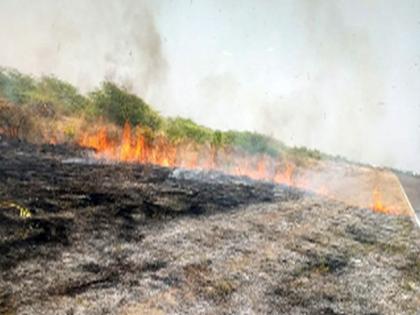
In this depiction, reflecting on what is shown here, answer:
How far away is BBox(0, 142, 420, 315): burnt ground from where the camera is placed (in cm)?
677

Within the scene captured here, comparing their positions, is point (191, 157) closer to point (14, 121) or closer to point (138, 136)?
point (138, 136)

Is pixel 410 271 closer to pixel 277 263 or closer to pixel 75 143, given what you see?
pixel 277 263

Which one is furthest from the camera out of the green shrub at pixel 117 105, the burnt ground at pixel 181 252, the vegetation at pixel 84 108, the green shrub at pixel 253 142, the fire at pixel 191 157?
the green shrub at pixel 253 142

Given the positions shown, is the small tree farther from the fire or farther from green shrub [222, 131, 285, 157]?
green shrub [222, 131, 285, 157]

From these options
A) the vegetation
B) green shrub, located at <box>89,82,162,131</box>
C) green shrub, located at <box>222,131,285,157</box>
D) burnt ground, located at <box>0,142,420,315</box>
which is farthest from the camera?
green shrub, located at <box>222,131,285,157</box>

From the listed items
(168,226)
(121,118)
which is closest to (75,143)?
(121,118)

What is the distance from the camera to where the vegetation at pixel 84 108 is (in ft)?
80.4

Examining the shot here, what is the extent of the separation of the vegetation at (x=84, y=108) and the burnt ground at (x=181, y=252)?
9304 millimetres

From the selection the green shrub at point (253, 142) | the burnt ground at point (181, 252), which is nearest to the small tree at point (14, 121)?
the burnt ground at point (181, 252)

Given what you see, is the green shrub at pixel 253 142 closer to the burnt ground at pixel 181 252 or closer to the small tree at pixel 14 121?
the small tree at pixel 14 121

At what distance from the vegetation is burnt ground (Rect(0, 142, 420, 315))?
9.30m

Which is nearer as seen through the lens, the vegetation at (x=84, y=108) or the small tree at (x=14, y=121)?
the small tree at (x=14, y=121)

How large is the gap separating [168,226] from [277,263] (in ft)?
9.91

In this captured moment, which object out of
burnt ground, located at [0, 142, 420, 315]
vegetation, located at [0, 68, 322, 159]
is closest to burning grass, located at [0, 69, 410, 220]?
vegetation, located at [0, 68, 322, 159]
